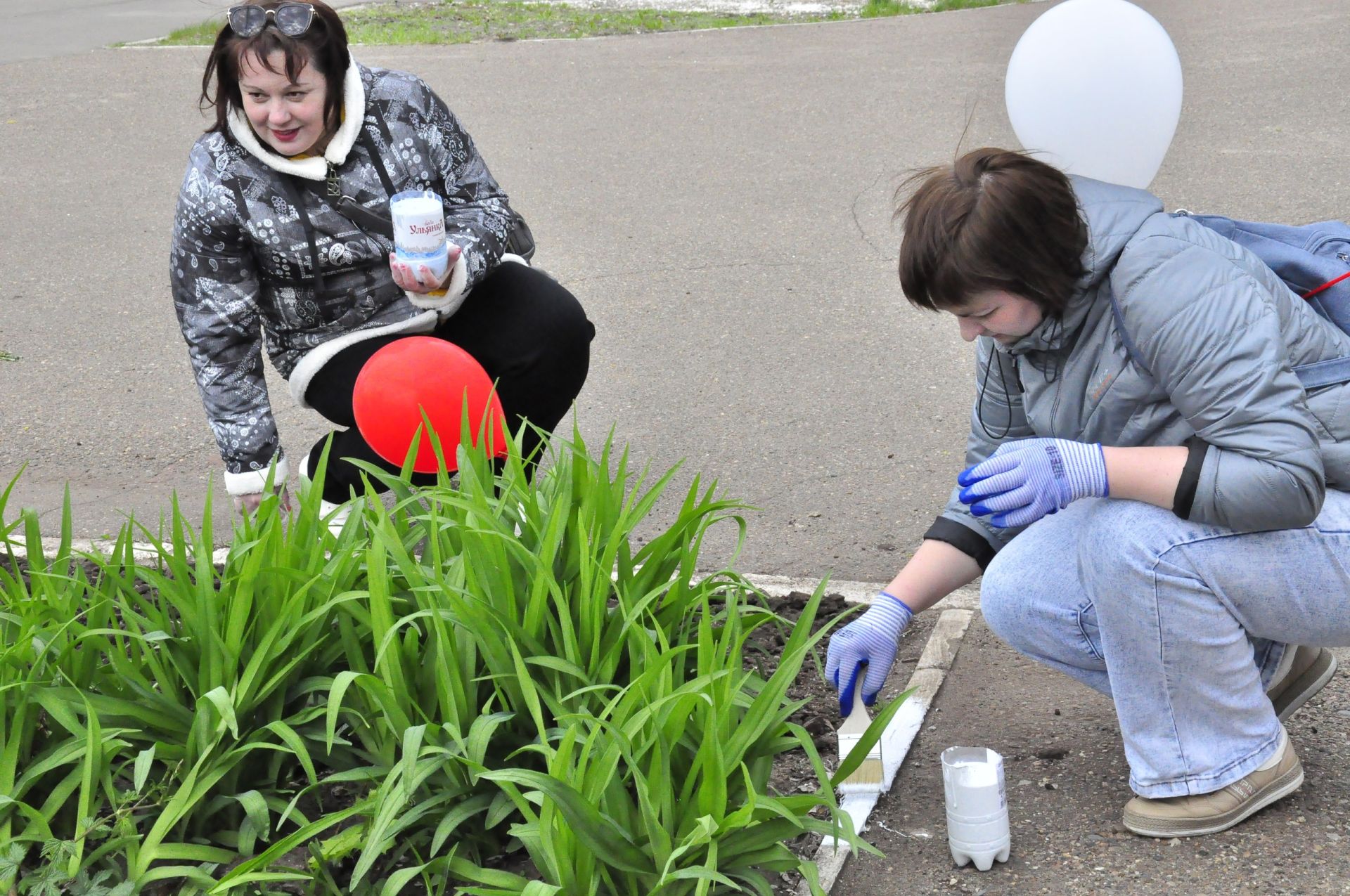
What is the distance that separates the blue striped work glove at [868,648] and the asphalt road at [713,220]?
0.94m

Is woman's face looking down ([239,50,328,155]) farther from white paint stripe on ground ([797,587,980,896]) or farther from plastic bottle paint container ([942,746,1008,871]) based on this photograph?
plastic bottle paint container ([942,746,1008,871])

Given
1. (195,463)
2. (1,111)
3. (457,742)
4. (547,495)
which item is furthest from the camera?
(1,111)

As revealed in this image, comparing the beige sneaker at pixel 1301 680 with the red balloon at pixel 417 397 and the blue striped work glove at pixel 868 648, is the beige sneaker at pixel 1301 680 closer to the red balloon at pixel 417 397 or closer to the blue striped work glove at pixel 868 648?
the blue striped work glove at pixel 868 648

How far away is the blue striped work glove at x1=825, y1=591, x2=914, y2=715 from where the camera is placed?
2.34 metres

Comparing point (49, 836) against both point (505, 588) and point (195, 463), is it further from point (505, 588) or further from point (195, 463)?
point (195, 463)

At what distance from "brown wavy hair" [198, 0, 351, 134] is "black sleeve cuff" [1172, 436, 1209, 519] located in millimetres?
1932

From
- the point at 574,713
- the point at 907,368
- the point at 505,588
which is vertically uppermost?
the point at 505,588

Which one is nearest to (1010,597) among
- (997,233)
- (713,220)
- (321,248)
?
(997,233)

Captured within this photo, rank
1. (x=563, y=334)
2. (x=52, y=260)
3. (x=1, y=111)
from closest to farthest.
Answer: (x=563, y=334) → (x=52, y=260) → (x=1, y=111)

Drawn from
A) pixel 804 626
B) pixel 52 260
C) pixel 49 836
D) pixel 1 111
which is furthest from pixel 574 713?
pixel 1 111

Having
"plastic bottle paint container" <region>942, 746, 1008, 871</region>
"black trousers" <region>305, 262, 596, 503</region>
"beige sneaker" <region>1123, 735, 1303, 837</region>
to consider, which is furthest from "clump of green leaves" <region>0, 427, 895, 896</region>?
"black trousers" <region>305, 262, 596, 503</region>

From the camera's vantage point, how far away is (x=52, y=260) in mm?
6605

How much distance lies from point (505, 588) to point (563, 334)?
1388mm

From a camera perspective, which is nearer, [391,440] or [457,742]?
[457,742]
